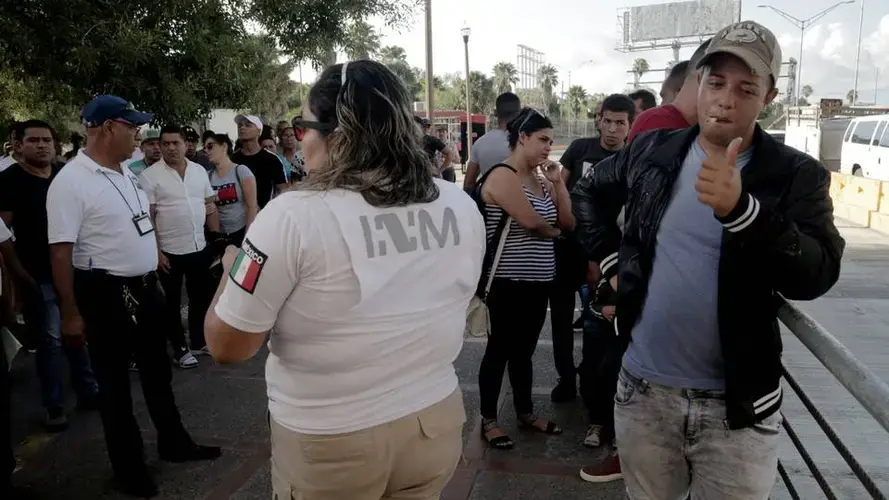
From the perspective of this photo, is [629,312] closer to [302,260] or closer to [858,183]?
[302,260]

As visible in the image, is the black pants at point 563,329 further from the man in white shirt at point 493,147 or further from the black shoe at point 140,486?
the black shoe at point 140,486

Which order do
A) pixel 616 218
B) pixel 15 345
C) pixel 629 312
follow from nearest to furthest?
pixel 629 312 → pixel 616 218 → pixel 15 345

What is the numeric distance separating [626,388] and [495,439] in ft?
6.01

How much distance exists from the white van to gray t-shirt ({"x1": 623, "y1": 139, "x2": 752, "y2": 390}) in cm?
1766

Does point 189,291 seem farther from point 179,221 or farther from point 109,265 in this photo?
point 109,265

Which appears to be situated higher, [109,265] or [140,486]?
[109,265]

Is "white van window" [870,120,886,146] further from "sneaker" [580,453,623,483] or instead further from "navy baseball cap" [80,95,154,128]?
"navy baseball cap" [80,95,154,128]

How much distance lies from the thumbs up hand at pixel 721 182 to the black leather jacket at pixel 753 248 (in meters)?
0.04

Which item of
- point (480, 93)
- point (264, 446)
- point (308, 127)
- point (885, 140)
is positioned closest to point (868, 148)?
point (885, 140)

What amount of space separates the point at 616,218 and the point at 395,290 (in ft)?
3.56

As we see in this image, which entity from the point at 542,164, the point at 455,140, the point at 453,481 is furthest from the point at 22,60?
the point at 455,140

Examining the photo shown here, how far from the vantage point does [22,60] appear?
6.15 meters

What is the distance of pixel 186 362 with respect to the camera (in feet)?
17.0

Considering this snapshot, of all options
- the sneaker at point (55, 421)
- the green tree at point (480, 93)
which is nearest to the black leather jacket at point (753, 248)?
the sneaker at point (55, 421)
